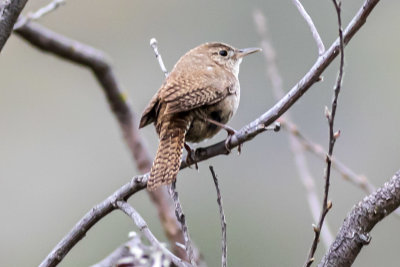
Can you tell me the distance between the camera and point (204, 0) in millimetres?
11227

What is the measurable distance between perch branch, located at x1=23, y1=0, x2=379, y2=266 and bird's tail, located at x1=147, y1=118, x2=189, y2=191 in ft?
0.21

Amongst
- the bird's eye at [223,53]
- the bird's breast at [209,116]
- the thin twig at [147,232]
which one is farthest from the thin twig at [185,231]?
the bird's eye at [223,53]

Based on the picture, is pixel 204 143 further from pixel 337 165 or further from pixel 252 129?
pixel 252 129

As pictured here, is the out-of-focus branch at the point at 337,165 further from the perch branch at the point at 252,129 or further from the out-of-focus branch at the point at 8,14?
the out-of-focus branch at the point at 8,14

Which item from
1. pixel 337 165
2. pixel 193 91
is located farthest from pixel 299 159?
pixel 193 91

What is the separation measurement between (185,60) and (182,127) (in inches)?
34.7

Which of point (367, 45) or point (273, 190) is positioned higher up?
point (367, 45)

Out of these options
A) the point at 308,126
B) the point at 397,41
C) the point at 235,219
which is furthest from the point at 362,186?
the point at 397,41

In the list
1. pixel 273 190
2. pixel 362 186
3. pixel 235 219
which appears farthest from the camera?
pixel 273 190

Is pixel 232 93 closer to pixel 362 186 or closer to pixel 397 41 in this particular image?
pixel 362 186

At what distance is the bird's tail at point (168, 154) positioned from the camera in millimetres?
3016

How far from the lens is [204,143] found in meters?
6.42

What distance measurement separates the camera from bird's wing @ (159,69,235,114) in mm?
3555

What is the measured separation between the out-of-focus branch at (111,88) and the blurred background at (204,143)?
1.75 metres
